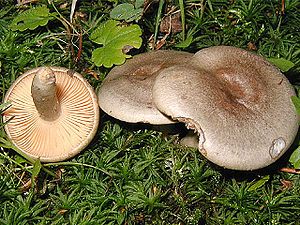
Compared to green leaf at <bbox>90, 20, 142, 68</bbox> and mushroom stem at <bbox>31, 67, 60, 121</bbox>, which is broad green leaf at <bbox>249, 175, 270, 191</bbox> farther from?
mushroom stem at <bbox>31, 67, 60, 121</bbox>

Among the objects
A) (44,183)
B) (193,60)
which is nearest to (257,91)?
(193,60)

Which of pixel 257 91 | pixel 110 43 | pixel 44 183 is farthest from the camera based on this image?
pixel 110 43

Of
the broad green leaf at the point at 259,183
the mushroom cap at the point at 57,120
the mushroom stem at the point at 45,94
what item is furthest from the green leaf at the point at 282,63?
the mushroom stem at the point at 45,94

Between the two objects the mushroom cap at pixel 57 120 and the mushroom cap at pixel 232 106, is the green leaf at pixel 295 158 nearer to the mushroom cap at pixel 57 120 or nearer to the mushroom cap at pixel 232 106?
the mushroom cap at pixel 232 106

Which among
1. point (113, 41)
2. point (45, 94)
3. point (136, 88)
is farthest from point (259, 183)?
point (45, 94)

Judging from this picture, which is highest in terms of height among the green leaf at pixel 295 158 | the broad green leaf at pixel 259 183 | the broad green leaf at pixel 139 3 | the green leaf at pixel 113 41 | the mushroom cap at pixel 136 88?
the broad green leaf at pixel 139 3

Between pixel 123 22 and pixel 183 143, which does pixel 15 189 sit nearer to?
pixel 183 143
